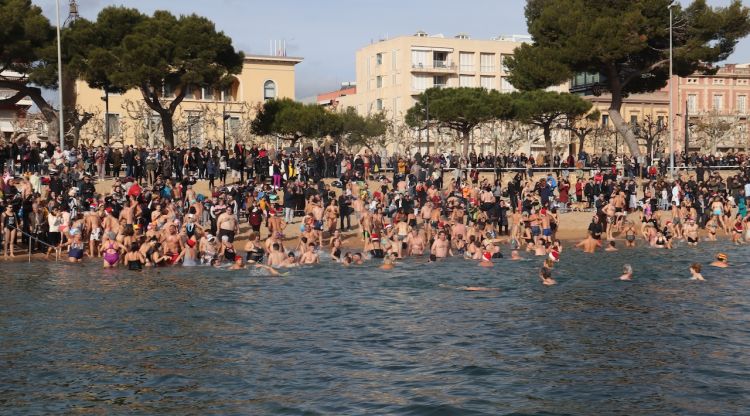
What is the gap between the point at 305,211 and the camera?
3127cm

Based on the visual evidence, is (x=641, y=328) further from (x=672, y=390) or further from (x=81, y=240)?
(x=81, y=240)

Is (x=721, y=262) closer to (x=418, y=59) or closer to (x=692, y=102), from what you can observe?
(x=692, y=102)

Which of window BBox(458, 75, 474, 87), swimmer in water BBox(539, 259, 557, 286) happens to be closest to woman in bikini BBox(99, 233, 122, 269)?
swimmer in water BBox(539, 259, 557, 286)

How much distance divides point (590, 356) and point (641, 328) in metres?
2.69

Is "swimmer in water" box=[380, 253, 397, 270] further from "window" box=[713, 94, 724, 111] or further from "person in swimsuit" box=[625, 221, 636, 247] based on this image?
"window" box=[713, 94, 724, 111]

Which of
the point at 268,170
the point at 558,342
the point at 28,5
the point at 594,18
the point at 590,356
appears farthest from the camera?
the point at 594,18

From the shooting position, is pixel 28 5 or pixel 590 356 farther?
pixel 28 5

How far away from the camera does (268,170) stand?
37.0 meters

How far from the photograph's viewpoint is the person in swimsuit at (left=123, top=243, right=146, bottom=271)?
80.9 feet

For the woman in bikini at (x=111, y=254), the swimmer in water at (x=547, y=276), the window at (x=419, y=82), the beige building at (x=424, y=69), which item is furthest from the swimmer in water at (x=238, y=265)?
the window at (x=419, y=82)

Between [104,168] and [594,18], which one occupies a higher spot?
[594,18]

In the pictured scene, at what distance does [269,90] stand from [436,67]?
20.0m

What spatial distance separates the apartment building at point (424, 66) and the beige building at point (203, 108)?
14.2 m

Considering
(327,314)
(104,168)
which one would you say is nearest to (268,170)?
(104,168)
